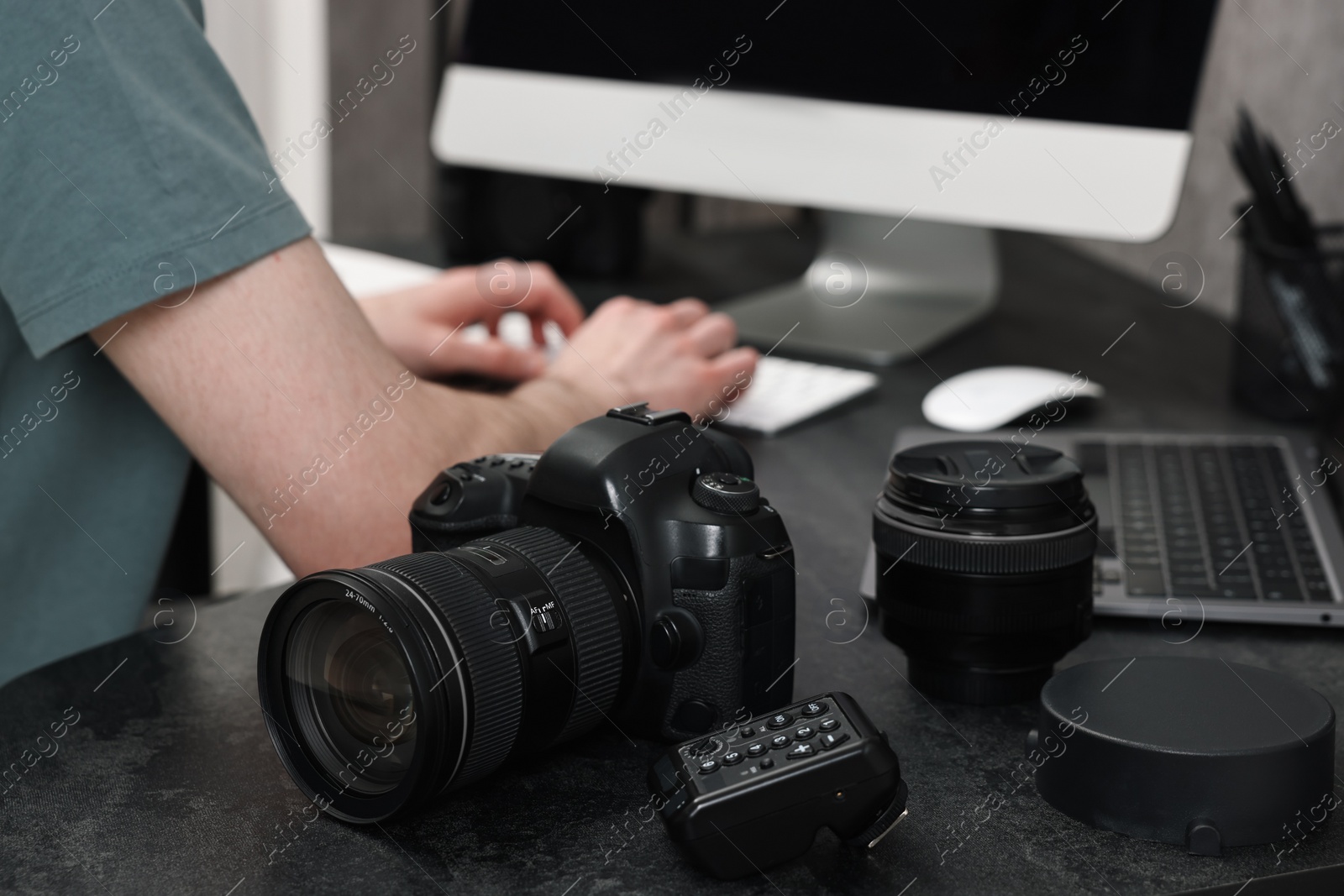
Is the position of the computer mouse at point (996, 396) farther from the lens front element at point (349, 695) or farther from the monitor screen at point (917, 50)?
the lens front element at point (349, 695)

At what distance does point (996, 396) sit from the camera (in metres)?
Answer: 0.85

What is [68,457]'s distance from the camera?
0.74 metres

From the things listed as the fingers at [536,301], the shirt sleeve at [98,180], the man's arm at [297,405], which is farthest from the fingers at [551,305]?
the shirt sleeve at [98,180]

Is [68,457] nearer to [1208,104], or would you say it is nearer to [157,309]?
[157,309]

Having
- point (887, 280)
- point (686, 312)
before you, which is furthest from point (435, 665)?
point (887, 280)

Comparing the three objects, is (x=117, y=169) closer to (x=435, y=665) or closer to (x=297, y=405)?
(x=297, y=405)

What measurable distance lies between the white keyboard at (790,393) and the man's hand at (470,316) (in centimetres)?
15

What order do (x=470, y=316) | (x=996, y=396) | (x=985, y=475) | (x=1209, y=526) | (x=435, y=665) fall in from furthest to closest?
(x=470, y=316), (x=996, y=396), (x=1209, y=526), (x=985, y=475), (x=435, y=665)

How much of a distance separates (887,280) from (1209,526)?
0.47 metres

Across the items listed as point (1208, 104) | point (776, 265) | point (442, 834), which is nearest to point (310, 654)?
point (442, 834)

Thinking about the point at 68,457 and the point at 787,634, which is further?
the point at 68,457

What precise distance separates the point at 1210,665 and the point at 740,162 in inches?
23.8

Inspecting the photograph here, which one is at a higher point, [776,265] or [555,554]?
[555,554]

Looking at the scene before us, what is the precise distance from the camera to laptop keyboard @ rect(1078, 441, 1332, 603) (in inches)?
24.3
